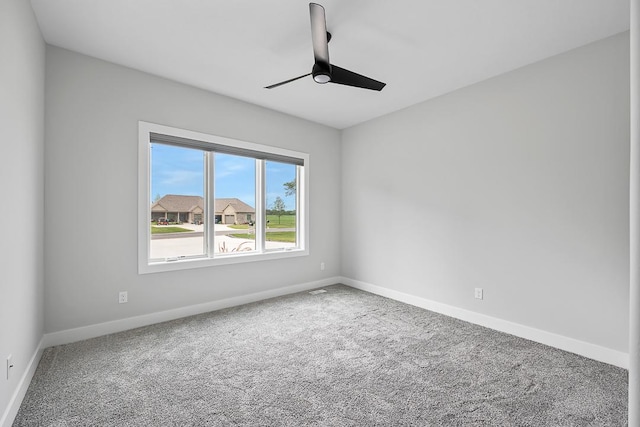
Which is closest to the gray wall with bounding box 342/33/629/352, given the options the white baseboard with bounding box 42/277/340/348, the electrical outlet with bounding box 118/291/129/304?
the white baseboard with bounding box 42/277/340/348

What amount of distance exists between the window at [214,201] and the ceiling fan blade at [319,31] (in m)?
1.94

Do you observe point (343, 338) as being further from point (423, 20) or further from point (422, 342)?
point (423, 20)

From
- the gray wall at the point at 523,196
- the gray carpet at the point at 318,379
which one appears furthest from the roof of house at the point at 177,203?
the gray wall at the point at 523,196

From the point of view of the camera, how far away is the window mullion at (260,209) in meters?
4.25

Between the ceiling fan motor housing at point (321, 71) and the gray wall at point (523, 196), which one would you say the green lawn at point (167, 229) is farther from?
the gray wall at point (523, 196)

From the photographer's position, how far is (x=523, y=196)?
118 inches

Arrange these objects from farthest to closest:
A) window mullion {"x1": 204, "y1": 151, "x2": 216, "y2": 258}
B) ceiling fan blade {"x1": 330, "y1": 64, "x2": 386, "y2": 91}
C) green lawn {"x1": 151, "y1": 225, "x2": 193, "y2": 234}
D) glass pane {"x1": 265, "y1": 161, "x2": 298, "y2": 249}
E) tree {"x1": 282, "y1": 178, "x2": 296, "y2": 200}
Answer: tree {"x1": 282, "y1": 178, "x2": 296, "y2": 200} < glass pane {"x1": 265, "y1": 161, "x2": 298, "y2": 249} < window mullion {"x1": 204, "y1": 151, "x2": 216, "y2": 258} < green lawn {"x1": 151, "y1": 225, "x2": 193, "y2": 234} < ceiling fan blade {"x1": 330, "y1": 64, "x2": 386, "y2": 91}

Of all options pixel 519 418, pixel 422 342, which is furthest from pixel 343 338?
pixel 519 418

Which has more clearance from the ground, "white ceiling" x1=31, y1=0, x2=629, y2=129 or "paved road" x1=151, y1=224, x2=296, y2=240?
"white ceiling" x1=31, y1=0, x2=629, y2=129

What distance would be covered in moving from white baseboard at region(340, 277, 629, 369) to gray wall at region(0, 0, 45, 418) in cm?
368

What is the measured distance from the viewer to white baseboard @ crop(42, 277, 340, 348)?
2731mm

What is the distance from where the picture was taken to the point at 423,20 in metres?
2.34

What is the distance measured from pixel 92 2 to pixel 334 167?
344 cm

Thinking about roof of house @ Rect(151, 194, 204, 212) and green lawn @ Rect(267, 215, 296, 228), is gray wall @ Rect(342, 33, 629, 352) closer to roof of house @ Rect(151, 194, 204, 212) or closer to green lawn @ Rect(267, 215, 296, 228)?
green lawn @ Rect(267, 215, 296, 228)
